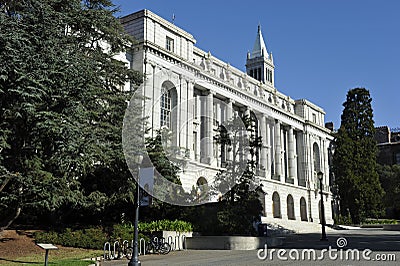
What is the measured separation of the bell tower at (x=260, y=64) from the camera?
78.4 metres

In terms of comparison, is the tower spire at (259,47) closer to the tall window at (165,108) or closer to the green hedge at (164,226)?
the tall window at (165,108)

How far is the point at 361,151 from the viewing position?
61.0 meters

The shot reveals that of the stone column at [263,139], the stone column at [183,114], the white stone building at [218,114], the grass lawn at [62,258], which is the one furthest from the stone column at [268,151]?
the grass lawn at [62,258]

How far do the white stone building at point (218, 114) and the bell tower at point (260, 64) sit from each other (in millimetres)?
12082

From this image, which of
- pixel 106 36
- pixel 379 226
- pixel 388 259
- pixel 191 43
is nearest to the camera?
pixel 388 259

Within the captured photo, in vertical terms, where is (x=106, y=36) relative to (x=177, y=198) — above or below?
above

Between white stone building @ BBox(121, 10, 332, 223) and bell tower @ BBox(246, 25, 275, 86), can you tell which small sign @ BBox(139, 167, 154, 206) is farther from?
bell tower @ BBox(246, 25, 275, 86)

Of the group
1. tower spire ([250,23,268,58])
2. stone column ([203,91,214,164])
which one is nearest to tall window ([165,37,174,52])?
stone column ([203,91,214,164])

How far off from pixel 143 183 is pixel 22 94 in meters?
5.88

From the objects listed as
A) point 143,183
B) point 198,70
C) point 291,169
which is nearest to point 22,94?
point 143,183

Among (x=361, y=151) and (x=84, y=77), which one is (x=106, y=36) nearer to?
(x=84, y=77)

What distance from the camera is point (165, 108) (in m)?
37.6

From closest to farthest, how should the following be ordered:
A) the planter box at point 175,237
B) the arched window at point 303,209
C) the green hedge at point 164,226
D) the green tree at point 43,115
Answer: the green tree at point 43,115, the planter box at point 175,237, the green hedge at point 164,226, the arched window at point 303,209

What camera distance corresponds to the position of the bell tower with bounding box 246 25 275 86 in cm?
7838
